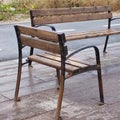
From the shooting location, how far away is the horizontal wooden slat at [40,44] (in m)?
4.47

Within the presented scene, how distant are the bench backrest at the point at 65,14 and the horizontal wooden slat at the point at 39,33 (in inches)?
85.8

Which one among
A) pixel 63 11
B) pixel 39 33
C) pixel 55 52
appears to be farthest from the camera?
pixel 63 11

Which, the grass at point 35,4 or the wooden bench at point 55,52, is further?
the grass at point 35,4

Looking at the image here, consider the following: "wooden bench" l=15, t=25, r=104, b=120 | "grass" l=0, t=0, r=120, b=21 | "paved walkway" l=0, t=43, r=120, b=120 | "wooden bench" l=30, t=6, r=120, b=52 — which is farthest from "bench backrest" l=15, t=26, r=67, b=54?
"grass" l=0, t=0, r=120, b=21

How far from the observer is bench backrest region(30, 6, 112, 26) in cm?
717

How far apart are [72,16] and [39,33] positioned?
11.1 feet

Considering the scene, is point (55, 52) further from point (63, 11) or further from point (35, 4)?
point (35, 4)

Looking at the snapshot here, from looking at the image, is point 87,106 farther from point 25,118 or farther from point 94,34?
point 94,34

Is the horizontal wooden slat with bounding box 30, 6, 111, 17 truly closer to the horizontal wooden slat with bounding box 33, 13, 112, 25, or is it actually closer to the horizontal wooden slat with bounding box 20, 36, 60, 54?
the horizontal wooden slat with bounding box 33, 13, 112, 25

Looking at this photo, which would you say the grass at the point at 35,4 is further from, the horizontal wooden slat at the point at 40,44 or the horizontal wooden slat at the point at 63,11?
the horizontal wooden slat at the point at 40,44

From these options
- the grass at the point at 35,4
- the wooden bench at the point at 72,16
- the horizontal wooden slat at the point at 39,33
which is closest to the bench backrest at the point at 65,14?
the wooden bench at the point at 72,16

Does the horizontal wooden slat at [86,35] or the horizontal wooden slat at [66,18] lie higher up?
the horizontal wooden slat at [66,18]

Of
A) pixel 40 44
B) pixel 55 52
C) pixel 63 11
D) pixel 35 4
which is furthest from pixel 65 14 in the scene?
pixel 35 4

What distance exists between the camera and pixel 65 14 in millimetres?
7676
